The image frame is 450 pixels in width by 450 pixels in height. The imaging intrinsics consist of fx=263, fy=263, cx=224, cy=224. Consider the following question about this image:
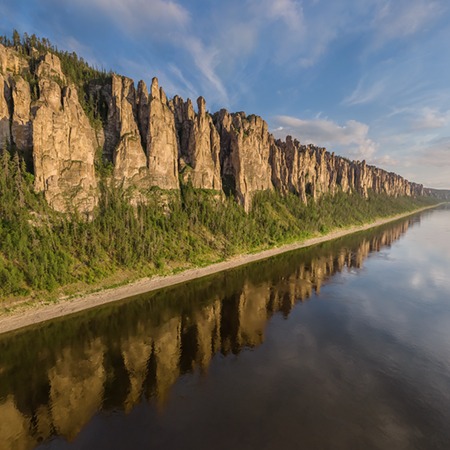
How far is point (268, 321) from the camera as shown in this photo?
54.4 meters

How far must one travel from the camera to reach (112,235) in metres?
78.1

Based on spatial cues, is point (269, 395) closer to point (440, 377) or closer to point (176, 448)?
point (176, 448)

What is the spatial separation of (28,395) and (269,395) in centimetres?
3108

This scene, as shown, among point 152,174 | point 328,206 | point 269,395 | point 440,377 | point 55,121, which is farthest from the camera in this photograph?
point 328,206

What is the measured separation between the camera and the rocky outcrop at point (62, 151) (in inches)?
3061

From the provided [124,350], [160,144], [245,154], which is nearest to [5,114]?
[160,144]

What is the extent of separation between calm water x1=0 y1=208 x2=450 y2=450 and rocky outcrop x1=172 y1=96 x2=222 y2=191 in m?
70.3

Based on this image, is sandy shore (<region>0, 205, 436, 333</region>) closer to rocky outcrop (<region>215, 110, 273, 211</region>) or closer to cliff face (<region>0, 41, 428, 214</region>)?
cliff face (<region>0, 41, 428, 214</region>)

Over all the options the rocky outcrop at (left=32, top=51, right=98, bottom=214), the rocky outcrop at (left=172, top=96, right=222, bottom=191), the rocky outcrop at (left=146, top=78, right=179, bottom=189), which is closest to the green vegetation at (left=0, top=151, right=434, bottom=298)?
the rocky outcrop at (left=32, top=51, right=98, bottom=214)

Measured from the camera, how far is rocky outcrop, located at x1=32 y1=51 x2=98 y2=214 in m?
77.8

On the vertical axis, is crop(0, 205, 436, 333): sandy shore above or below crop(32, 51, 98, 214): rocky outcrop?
below

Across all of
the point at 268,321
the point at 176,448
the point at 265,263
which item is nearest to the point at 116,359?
the point at 176,448

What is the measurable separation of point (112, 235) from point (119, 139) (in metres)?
47.4

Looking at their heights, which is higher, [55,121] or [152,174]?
[55,121]
